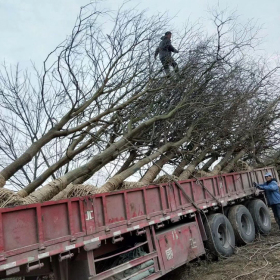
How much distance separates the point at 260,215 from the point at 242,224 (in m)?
1.35

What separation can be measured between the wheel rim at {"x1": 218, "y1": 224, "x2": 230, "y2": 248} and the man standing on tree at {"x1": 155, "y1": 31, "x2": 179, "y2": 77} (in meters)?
4.18

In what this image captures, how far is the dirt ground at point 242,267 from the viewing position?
5590mm

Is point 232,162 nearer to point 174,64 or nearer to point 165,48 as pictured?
point 174,64

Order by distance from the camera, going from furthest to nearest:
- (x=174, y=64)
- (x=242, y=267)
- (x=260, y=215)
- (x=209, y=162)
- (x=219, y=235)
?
(x=209, y=162) → (x=260, y=215) → (x=174, y=64) → (x=219, y=235) → (x=242, y=267)

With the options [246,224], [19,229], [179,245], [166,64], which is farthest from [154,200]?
[166,64]

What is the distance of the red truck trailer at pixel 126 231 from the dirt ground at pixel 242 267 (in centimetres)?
30

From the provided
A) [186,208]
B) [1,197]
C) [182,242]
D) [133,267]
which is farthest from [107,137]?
[1,197]

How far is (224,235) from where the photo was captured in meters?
7.56

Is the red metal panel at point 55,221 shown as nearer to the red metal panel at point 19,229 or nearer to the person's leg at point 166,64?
the red metal panel at point 19,229

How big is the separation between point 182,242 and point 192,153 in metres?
3.29

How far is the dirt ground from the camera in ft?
18.3

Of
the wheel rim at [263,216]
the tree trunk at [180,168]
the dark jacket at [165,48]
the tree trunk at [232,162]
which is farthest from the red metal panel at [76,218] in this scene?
the wheel rim at [263,216]

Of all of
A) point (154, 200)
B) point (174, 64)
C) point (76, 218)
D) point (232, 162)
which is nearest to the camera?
point (76, 218)

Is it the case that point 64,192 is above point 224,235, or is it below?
above
